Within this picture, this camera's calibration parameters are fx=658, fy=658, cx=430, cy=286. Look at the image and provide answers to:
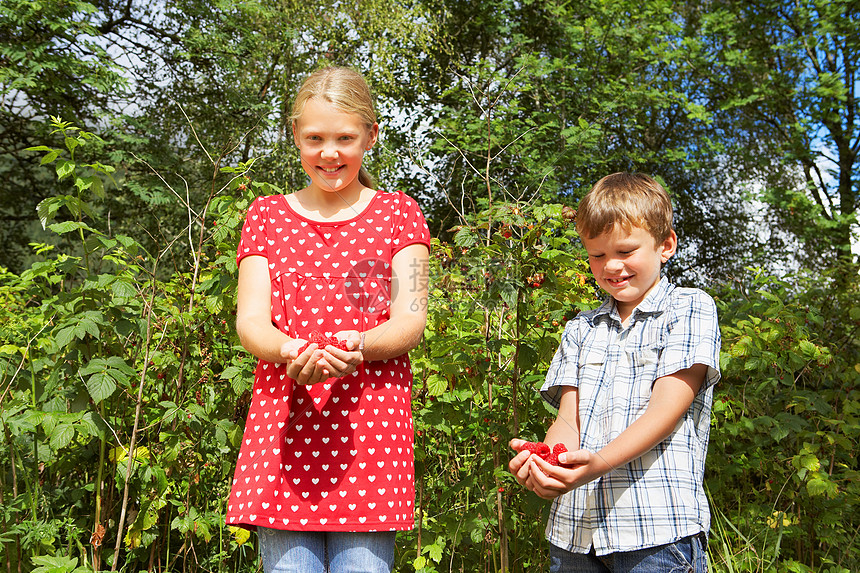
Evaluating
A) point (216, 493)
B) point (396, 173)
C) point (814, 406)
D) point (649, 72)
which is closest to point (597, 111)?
point (649, 72)

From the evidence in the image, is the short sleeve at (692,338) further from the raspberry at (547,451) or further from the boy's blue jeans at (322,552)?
the boy's blue jeans at (322,552)

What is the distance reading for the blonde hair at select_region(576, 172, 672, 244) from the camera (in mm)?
1477

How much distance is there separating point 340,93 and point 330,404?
676mm

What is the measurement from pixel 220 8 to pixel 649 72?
8.03 metres

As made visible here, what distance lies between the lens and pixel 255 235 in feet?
4.95

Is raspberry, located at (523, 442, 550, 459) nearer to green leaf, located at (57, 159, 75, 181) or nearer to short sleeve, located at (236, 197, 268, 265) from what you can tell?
short sleeve, located at (236, 197, 268, 265)

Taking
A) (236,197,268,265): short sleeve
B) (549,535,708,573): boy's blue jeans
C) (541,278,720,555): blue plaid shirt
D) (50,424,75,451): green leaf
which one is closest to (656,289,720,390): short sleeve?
(541,278,720,555): blue plaid shirt

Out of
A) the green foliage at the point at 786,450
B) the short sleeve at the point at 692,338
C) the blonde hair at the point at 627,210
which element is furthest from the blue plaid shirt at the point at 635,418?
the green foliage at the point at 786,450

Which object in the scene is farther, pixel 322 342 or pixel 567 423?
pixel 567 423

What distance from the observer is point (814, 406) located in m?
2.59

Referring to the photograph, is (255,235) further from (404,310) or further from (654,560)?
(654,560)

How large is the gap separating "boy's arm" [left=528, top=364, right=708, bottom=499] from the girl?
0.31 meters

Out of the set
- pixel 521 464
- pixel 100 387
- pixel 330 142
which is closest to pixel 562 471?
pixel 521 464

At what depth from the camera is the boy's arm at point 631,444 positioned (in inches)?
49.1
